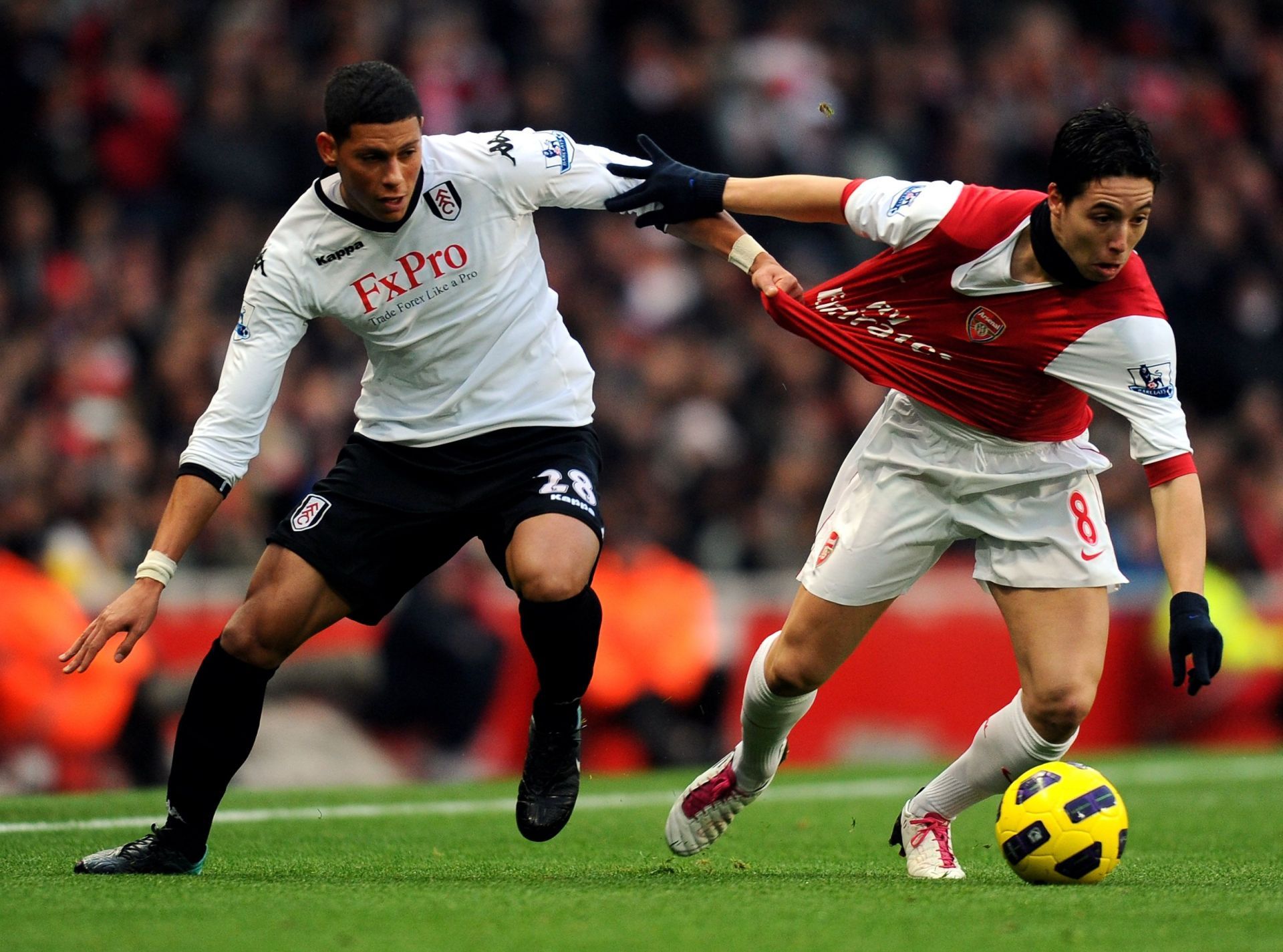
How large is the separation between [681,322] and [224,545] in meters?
4.19

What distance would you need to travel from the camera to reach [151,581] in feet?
16.7

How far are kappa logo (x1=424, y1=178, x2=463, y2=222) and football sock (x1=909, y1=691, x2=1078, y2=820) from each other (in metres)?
2.25

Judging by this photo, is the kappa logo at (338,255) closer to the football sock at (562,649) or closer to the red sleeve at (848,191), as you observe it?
the football sock at (562,649)

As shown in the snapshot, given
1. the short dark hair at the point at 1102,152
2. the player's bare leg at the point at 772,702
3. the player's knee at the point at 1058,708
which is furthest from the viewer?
the player's bare leg at the point at 772,702

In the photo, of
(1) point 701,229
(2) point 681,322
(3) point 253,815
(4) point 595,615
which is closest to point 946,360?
(1) point 701,229

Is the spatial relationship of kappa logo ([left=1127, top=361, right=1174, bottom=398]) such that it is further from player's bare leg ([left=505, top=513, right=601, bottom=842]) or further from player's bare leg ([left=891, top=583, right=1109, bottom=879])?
player's bare leg ([left=505, top=513, right=601, bottom=842])

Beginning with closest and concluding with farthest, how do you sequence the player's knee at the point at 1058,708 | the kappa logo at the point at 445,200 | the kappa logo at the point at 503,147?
1. the player's knee at the point at 1058,708
2. the kappa logo at the point at 445,200
3. the kappa logo at the point at 503,147

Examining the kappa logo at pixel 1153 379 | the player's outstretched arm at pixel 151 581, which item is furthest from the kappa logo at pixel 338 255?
the kappa logo at pixel 1153 379

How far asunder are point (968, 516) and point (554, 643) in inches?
53.2

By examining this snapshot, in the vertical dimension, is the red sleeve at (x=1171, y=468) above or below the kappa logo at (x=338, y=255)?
below

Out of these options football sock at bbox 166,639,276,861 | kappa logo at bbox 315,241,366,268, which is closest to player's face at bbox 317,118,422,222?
kappa logo at bbox 315,241,366,268

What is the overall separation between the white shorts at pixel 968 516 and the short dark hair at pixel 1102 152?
887 mm

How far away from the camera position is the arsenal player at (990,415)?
5.27 meters

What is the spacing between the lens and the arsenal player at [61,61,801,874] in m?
5.37
